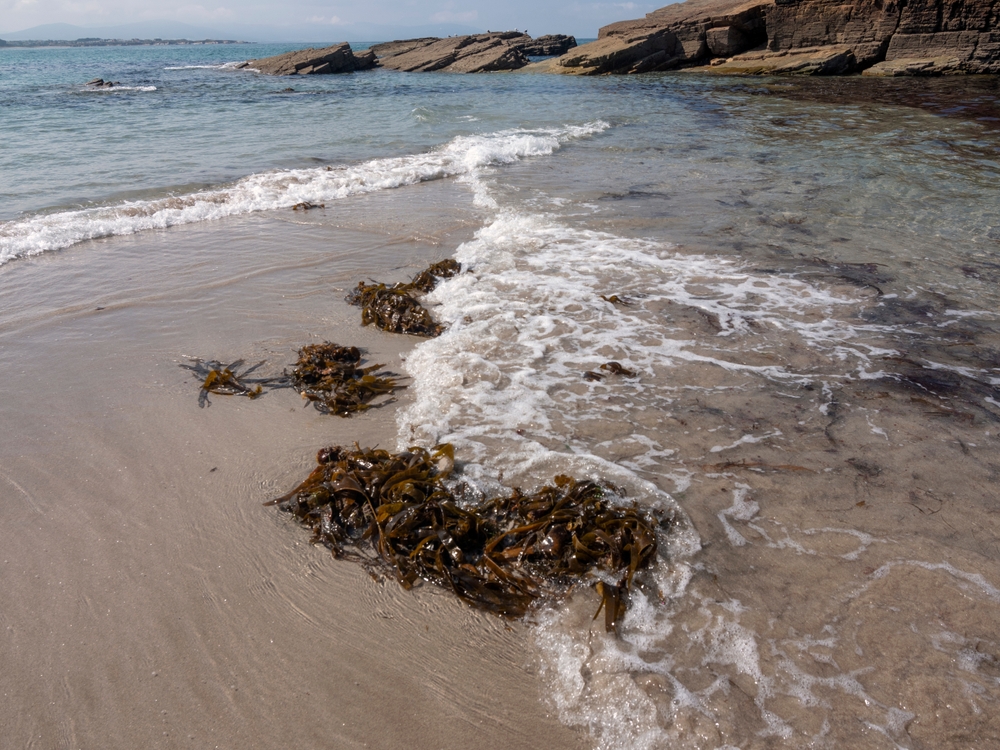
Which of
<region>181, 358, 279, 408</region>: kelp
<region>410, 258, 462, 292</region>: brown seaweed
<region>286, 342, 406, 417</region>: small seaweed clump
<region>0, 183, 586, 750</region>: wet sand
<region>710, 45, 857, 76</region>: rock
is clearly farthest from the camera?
<region>710, 45, 857, 76</region>: rock

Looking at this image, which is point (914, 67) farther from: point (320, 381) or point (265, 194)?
point (320, 381)

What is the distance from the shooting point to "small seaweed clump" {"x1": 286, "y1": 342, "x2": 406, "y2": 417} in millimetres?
3744

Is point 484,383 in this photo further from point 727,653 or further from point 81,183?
point 81,183

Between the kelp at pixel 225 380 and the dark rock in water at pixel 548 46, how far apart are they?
162ft

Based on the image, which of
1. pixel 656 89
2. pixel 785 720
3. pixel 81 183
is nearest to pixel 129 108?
pixel 81 183

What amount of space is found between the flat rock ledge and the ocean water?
2887 cm

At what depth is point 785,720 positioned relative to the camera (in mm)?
2012

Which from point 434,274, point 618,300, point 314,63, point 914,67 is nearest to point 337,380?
point 434,274

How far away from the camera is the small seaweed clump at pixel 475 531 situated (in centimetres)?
257

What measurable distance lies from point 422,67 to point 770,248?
122 ft

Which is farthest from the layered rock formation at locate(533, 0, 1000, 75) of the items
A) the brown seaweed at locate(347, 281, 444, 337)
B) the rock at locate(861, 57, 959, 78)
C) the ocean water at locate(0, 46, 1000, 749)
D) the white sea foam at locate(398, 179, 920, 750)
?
the brown seaweed at locate(347, 281, 444, 337)

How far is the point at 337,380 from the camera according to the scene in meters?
3.87

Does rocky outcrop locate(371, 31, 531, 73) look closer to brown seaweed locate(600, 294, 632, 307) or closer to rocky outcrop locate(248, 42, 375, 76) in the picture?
rocky outcrop locate(248, 42, 375, 76)

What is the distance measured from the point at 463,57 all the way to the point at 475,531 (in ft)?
135
